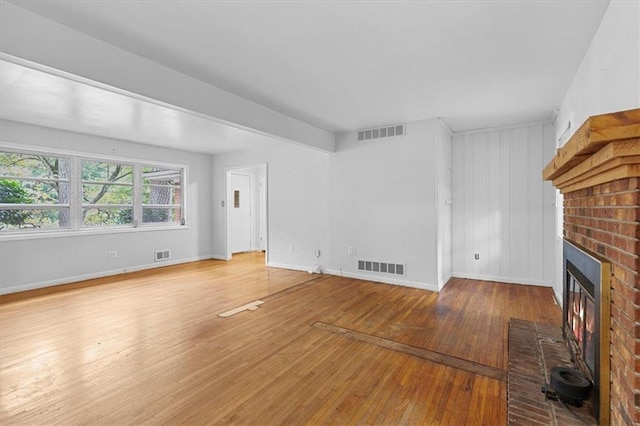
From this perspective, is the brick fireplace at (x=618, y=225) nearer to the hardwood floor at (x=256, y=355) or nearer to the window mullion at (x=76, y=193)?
the hardwood floor at (x=256, y=355)

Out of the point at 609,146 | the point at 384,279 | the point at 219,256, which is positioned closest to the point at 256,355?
the point at 609,146

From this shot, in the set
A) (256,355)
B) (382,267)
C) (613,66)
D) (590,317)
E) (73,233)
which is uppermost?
(613,66)

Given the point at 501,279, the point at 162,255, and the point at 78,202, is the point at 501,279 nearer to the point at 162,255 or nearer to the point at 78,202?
the point at 162,255

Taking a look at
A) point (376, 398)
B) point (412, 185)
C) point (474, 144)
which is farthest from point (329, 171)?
point (376, 398)

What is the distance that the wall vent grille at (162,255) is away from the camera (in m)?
6.45

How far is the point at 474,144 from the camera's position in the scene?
5273 millimetres

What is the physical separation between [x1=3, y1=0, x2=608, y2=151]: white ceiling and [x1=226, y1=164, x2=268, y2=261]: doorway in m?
4.82

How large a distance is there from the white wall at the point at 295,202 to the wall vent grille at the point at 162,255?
220 cm

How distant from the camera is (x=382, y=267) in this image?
511 cm

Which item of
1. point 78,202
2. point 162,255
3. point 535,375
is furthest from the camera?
point 162,255

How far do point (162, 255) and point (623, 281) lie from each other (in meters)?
7.02

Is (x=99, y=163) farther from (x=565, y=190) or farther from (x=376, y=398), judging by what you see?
(x=565, y=190)

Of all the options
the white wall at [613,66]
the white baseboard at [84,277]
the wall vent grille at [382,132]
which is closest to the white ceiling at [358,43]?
the white wall at [613,66]

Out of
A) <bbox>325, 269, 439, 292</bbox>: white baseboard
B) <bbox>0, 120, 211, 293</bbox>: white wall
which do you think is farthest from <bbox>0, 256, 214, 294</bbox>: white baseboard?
<bbox>325, 269, 439, 292</bbox>: white baseboard
